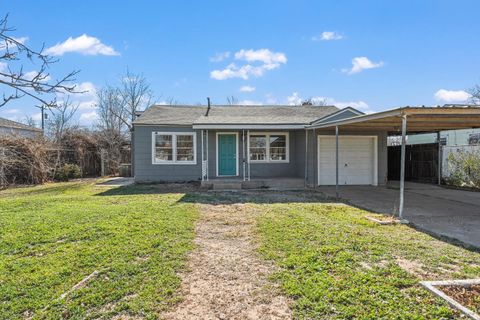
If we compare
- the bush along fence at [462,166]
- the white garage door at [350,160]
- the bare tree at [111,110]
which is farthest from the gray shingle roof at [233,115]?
the bare tree at [111,110]

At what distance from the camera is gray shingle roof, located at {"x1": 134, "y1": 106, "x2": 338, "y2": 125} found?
13.2 m

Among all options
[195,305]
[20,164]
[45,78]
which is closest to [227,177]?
[20,164]

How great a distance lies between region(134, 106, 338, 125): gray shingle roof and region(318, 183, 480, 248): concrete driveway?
144 inches

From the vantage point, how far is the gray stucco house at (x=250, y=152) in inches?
516

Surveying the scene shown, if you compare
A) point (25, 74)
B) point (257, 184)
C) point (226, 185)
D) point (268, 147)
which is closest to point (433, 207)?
point (257, 184)

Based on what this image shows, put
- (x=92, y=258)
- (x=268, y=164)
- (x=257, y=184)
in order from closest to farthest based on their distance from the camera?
(x=92, y=258) < (x=257, y=184) < (x=268, y=164)

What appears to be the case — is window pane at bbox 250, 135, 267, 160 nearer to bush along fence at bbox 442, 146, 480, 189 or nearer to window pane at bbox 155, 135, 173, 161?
window pane at bbox 155, 135, 173, 161

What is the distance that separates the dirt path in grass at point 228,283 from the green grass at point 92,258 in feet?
0.72

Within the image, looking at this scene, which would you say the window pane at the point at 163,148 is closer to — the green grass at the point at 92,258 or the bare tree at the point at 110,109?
the green grass at the point at 92,258

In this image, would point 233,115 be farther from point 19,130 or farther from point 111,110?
point 111,110

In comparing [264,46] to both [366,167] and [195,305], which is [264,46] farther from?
[195,305]

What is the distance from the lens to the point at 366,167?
531 inches

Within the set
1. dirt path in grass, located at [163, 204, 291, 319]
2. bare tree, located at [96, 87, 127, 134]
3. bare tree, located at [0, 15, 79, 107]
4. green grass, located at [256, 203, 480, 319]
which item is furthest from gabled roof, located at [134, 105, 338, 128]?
bare tree, located at [96, 87, 127, 134]

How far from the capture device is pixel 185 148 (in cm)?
1385
